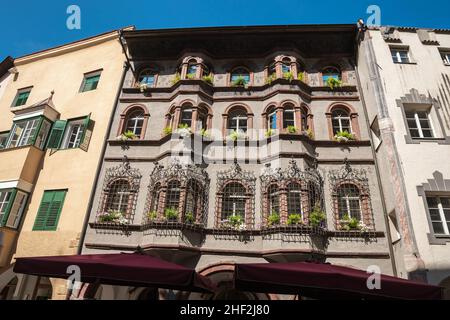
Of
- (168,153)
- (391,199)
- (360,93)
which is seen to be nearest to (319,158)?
(391,199)

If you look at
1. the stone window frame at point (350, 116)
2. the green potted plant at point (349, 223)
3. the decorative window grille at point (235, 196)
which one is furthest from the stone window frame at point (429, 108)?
the decorative window grille at point (235, 196)

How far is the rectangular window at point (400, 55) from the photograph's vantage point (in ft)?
42.7

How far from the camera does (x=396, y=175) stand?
10102 mm

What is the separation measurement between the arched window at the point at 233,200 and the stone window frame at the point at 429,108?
6.26 m

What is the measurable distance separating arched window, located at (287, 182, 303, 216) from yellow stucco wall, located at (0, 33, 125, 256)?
7.94 metres

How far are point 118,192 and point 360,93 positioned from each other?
11.3 metres

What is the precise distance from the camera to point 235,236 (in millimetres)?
10898

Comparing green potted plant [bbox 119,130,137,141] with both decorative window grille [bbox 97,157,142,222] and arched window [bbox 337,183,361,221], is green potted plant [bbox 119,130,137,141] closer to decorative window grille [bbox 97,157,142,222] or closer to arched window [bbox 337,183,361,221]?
decorative window grille [bbox 97,157,142,222]

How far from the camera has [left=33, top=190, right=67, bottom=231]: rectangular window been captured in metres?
12.1

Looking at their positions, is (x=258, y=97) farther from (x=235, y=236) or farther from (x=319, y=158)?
(x=235, y=236)

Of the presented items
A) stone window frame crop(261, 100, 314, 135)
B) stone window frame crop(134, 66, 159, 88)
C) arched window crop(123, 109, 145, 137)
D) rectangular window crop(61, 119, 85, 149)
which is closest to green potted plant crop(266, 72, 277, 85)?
stone window frame crop(261, 100, 314, 135)

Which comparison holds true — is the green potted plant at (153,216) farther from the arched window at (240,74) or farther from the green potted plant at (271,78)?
the green potted plant at (271,78)
